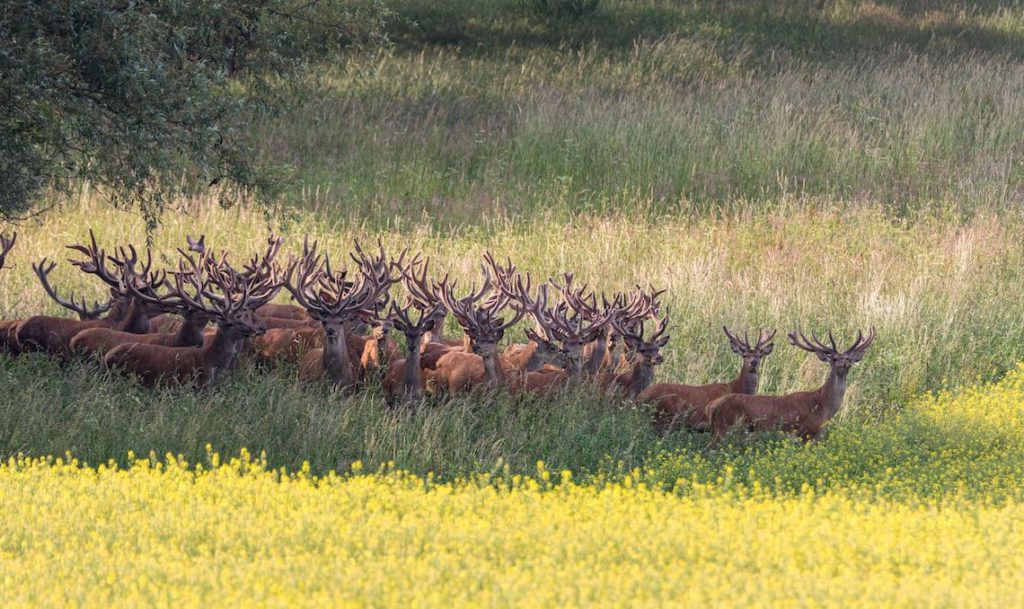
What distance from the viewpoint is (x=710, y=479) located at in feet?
37.6

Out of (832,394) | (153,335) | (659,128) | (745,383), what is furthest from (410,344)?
(659,128)

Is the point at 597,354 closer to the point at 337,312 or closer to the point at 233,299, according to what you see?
the point at 337,312

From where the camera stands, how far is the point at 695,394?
13281 millimetres

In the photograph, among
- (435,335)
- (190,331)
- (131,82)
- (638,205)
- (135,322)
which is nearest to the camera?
(131,82)

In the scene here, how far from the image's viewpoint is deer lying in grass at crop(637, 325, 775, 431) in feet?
42.8

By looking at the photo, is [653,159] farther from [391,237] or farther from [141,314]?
[141,314]

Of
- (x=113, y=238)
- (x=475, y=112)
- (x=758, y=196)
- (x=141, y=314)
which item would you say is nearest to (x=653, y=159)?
(x=758, y=196)

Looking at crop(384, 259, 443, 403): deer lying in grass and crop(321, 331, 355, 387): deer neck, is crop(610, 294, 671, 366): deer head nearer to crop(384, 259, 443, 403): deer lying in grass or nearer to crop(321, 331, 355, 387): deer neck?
crop(384, 259, 443, 403): deer lying in grass

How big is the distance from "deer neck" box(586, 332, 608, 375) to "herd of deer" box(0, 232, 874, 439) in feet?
0.04

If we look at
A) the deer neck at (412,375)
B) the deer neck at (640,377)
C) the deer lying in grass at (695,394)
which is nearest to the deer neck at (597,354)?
the deer neck at (640,377)

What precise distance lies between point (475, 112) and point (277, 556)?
21.3 metres

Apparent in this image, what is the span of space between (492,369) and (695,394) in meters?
1.85

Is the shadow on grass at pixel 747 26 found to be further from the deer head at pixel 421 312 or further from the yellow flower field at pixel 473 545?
the yellow flower field at pixel 473 545

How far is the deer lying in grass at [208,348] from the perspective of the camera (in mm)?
13273
